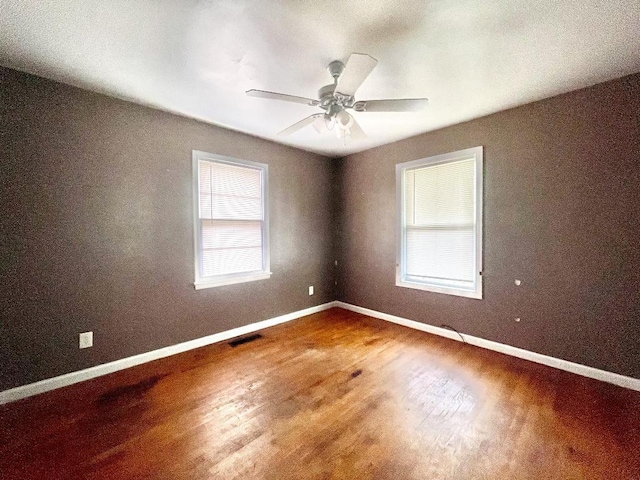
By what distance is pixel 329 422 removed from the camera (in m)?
1.72

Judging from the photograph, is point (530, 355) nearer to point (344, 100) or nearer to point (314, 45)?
point (344, 100)

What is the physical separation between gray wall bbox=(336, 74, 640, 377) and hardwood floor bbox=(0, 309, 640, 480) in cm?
37

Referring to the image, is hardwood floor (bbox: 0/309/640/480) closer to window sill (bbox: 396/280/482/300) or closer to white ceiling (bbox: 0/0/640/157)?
window sill (bbox: 396/280/482/300)

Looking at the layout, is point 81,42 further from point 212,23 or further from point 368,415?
point 368,415

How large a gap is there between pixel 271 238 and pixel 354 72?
2427 millimetres

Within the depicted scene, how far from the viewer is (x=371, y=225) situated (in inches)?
155

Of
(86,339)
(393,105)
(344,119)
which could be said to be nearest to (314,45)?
(344,119)

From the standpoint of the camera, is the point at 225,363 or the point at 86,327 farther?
the point at 225,363

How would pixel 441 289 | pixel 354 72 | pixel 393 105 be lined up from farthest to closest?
1. pixel 441 289
2. pixel 393 105
3. pixel 354 72

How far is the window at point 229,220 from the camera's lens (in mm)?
2959

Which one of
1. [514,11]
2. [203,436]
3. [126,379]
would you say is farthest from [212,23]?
[126,379]

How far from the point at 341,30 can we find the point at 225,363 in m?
2.90

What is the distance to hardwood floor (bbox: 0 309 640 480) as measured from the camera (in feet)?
4.54

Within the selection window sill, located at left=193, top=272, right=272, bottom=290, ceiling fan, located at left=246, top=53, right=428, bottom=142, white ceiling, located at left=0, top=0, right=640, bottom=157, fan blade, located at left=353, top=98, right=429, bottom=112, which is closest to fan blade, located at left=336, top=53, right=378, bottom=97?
ceiling fan, located at left=246, top=53, right=428, bottom=142
